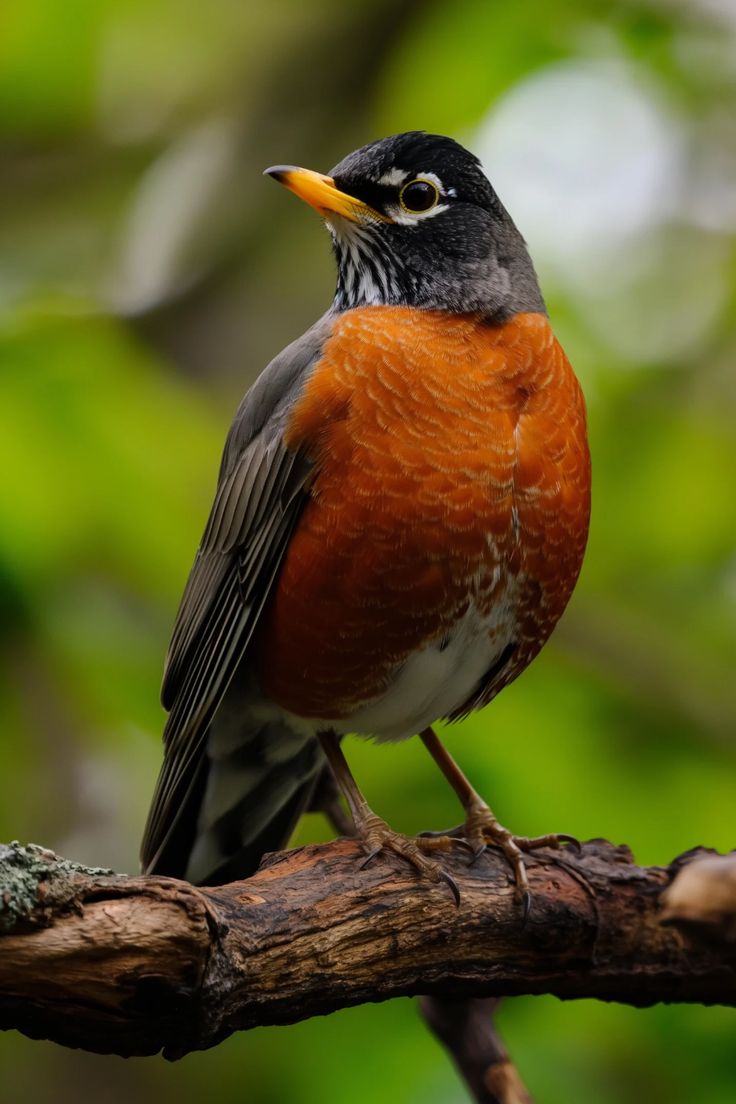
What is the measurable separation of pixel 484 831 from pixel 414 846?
1.01 ft

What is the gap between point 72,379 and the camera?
376 cm

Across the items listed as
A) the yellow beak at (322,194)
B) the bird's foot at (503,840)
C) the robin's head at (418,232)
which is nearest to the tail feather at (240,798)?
the bird's foot at (503,840)

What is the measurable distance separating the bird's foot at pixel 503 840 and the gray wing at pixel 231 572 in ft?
2.36

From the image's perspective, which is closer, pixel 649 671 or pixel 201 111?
pixel 649 671

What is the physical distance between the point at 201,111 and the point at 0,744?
2742 millimetres

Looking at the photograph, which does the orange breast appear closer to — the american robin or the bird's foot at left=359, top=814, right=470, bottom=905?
the american robin

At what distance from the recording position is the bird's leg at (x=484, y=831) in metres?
3.13

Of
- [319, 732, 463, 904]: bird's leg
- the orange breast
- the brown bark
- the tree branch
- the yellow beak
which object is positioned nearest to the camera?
the tree branch

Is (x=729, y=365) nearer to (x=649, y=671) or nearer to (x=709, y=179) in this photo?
(x=709, y=179)

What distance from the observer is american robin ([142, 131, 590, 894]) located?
308 centimetres

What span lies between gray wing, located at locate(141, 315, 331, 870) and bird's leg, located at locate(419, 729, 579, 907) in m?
0.67

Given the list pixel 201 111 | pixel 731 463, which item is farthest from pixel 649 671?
pixel 201 111

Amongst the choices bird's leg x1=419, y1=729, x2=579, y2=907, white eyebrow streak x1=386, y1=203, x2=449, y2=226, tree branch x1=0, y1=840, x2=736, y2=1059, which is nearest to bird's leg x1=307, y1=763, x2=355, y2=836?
bird's leg x1=419, y1=729, x2=579, y2=907

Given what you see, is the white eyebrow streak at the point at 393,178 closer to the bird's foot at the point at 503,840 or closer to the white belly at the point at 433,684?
the white belly at the point at 433,684
